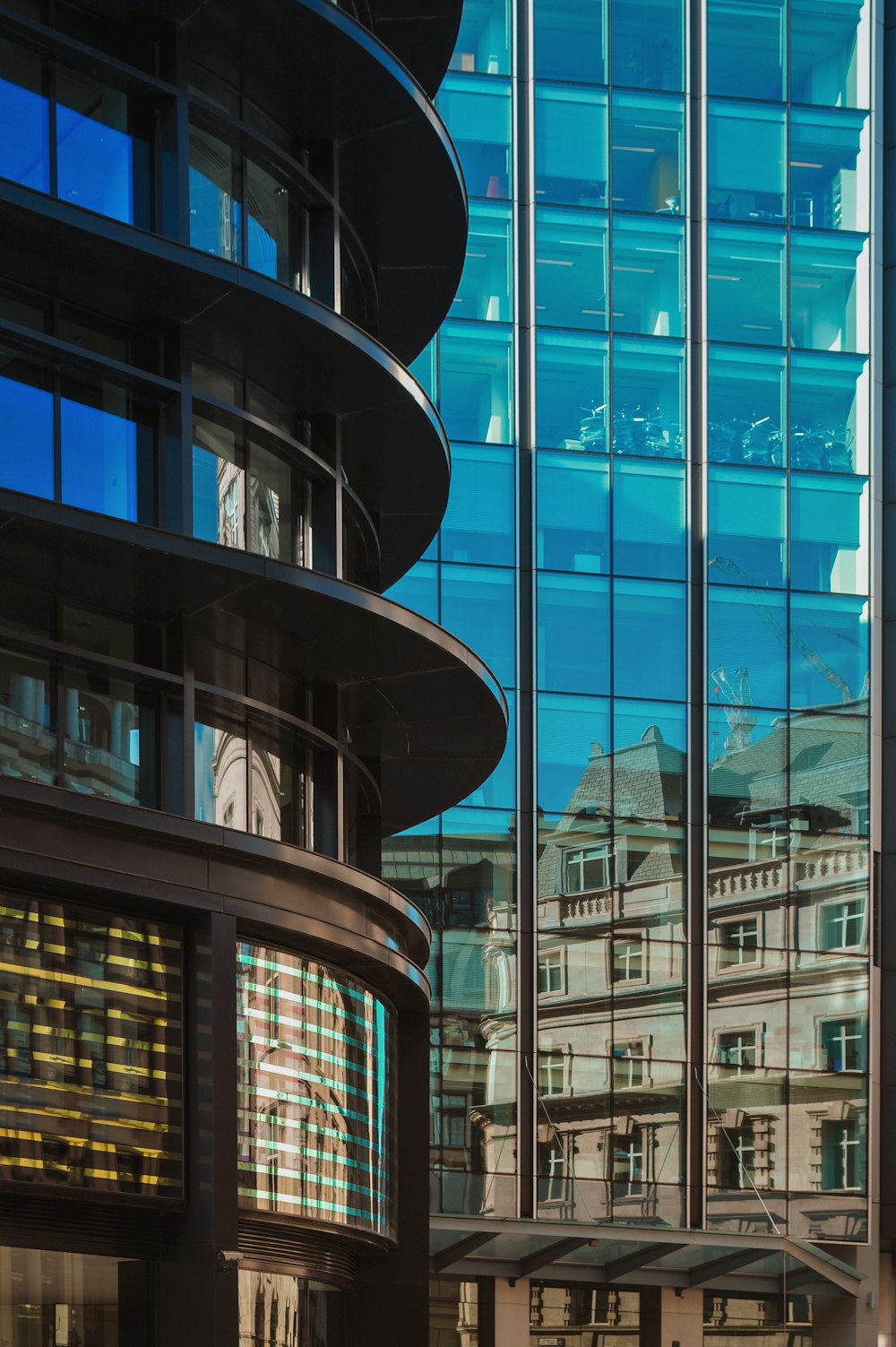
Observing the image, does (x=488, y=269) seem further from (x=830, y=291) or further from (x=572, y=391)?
(x=830, y=291)

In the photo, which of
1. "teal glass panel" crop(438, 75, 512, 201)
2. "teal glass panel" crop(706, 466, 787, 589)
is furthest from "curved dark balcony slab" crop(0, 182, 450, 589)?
"teal glass panel" crop(438, 75, 512, 201)

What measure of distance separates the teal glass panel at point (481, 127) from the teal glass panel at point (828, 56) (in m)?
7.28

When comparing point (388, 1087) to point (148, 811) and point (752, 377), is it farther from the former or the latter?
point (752, 377)

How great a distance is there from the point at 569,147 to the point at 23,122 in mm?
27766

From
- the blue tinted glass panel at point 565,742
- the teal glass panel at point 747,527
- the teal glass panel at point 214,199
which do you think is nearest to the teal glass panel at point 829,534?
the teal glass panel at point 747,527

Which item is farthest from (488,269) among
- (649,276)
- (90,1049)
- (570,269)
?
(90,1049)

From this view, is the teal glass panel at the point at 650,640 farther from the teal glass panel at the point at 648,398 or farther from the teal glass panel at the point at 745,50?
the teal glass panel at the point at 745,50

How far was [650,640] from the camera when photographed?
43812mm

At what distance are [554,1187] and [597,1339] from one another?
356cm

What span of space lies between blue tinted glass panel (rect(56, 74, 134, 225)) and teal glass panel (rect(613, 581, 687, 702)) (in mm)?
24748

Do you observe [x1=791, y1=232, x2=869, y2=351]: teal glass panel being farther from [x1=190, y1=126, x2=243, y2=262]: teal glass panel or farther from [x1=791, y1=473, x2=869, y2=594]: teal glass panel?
[x1=190, y1=126, x2=243, y2=262]: teal glass panel

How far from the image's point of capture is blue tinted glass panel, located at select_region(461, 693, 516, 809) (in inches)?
1652

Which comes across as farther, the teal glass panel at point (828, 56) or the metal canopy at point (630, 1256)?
the teal glass panel at point (828, 56)

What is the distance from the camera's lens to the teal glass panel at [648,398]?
4466 centimetres
